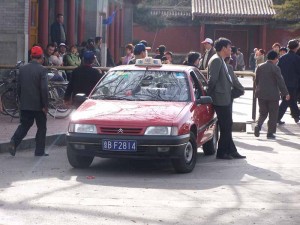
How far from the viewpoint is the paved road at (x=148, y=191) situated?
8383 mm

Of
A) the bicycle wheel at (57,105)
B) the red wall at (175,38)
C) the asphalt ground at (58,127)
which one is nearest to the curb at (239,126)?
the asphalt ground at (58,127)

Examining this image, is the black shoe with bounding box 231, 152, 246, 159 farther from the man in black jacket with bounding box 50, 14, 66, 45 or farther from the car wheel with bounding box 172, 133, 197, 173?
the man in black jacket with bounding box 50, 14, 66, 45

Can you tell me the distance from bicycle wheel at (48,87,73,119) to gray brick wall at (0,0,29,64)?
11.6 feet

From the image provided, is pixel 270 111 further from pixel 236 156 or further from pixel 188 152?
pixel 188 152

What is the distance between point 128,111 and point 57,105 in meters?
7.44

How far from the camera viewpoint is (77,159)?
459 inches

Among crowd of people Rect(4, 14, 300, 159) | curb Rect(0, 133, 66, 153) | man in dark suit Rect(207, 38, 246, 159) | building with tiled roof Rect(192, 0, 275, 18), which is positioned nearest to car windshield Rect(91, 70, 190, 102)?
man in dark suit Rect(207, 38, 246, 159)

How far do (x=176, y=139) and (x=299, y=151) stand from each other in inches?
159

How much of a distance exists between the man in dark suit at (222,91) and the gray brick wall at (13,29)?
32.8 feet

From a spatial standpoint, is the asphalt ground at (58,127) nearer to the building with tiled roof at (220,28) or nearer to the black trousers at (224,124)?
the black trousers at (224,124)

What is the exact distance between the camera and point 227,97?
12.9m

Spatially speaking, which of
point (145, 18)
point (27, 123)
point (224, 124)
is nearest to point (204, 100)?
point (224, 124)

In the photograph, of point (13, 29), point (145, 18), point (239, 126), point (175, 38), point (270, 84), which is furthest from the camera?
point (175, 38)

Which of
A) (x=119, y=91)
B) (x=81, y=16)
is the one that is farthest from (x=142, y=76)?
(x=81, y=16)
